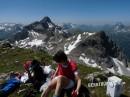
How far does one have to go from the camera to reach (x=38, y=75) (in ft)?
59.2

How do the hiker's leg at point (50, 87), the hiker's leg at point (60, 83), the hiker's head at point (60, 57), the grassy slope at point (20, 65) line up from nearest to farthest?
the hiker's head at point (60, 57), the hiker's leg at point (60, 83), the hiker's leg at point (50, 87), the grassy slope at point (20, 65)

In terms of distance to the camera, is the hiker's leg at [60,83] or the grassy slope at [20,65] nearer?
the hiker's leg at [60,83]

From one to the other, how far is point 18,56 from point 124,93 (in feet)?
54.5

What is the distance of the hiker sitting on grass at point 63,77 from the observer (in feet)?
40.4

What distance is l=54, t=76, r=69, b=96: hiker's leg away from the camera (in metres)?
12.3

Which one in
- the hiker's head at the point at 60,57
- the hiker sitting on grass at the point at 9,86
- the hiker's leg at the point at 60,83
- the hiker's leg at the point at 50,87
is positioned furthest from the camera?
the hiker sitting on grass at the point at 9,86

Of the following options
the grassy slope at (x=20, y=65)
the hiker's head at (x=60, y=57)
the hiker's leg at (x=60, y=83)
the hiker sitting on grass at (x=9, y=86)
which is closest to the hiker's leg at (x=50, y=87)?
the hiker's leg at (x=60, y=83)

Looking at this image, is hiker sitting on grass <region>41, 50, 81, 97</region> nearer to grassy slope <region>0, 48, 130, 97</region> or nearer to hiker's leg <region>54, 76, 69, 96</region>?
hiker's leg <region>54, 76, 69, 96</region>

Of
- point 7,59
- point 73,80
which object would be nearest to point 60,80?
point 73,80

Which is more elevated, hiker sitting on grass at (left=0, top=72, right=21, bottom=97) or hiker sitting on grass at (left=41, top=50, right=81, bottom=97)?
hiker sitting on grass at (left=41, top=50, right=81, bottom=97)

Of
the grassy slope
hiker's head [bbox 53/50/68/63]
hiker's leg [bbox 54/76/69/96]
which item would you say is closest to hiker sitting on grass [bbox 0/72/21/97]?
the grassy slope

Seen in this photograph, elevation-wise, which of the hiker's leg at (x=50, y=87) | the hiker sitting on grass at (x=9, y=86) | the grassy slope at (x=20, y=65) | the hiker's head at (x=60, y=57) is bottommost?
the grassy slope at (x=20, y=65)

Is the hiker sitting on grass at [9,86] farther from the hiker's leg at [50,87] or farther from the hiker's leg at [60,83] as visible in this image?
the hiker's leg at [60,83]

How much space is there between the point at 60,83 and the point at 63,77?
0.30 meters
